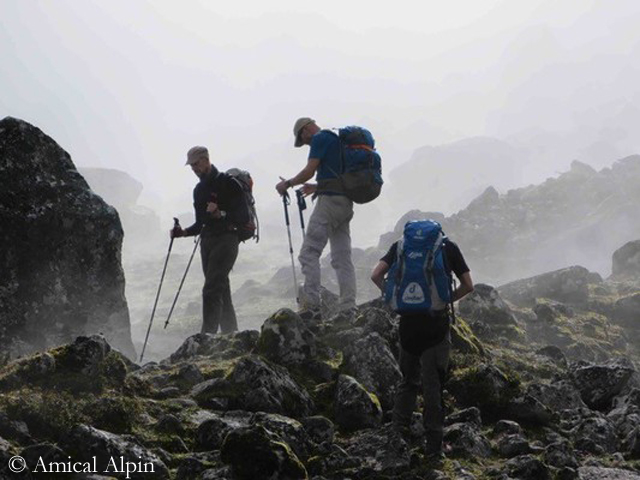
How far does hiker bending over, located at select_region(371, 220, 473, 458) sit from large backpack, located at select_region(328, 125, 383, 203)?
475cm

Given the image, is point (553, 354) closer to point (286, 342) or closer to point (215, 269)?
point (286, 342)

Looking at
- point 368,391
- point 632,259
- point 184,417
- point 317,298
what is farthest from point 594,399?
point 632,259

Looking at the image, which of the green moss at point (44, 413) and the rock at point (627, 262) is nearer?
the green moss at point (44, 413)

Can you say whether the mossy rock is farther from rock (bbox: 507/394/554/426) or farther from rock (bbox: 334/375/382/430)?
rock (bbox: 334/375/382/430)

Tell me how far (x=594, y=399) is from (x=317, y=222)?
21.9ft

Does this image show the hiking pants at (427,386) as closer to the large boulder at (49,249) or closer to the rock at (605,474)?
the rock at (605,474)

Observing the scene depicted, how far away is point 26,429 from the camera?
25.6 ft

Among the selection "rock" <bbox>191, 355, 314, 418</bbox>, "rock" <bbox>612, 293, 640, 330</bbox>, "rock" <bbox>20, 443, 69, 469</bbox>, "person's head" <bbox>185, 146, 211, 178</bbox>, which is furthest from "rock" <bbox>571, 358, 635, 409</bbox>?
"rock" <bbox>612, 293, 640, 330</bbox>

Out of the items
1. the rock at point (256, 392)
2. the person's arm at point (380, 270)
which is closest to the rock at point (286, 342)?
the rock at point (256, 392)

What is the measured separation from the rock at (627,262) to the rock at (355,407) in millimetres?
29902

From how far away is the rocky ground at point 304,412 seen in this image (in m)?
7.67

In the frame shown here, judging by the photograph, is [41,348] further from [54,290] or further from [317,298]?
[317,298]

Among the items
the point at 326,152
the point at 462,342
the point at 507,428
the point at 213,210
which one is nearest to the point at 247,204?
the point at 213,210

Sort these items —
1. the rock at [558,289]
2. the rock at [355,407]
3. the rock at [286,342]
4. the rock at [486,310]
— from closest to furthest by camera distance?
the rock at [355,407], the rock at [286,342], the rock at [486,310], the rock at [558,289]
